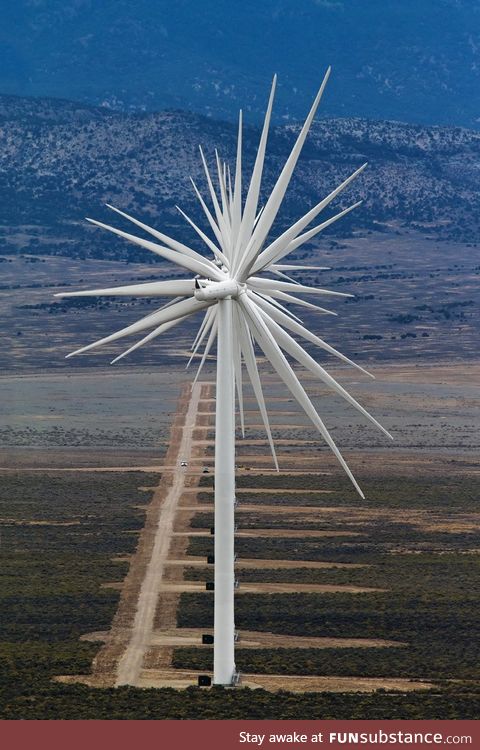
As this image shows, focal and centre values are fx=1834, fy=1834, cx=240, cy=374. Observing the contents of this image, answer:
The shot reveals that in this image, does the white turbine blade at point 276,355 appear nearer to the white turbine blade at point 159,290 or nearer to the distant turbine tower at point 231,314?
the distant turbine tower at point 231,314

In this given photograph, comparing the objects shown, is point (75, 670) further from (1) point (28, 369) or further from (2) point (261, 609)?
(1) point (28, 369)

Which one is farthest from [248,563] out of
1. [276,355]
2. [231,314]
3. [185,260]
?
[185,260]

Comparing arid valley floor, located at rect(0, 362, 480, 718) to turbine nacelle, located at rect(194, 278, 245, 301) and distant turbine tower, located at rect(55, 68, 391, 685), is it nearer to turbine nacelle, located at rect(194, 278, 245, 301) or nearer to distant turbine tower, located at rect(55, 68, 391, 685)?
distant turbine tower, located at rect(55, 68, 391, 685)

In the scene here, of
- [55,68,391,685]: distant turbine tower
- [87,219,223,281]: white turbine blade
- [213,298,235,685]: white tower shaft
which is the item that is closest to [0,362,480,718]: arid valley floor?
[213,298,235,685]: white tower shaft

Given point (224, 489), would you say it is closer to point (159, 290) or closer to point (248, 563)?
point (159, 290)

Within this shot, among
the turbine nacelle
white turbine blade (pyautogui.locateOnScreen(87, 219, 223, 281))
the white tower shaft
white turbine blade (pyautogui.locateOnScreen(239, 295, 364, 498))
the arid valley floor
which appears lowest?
the arid valley floor

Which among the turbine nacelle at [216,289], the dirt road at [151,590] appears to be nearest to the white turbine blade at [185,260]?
the turbine nacelle at [216,289]

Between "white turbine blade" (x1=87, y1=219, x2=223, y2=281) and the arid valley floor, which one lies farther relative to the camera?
the arid valley floor

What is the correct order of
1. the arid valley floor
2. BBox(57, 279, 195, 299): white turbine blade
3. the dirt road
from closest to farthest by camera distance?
BBox(57, 279, 195, 299): white turbine blade
the arid valley floor
the dirt road
